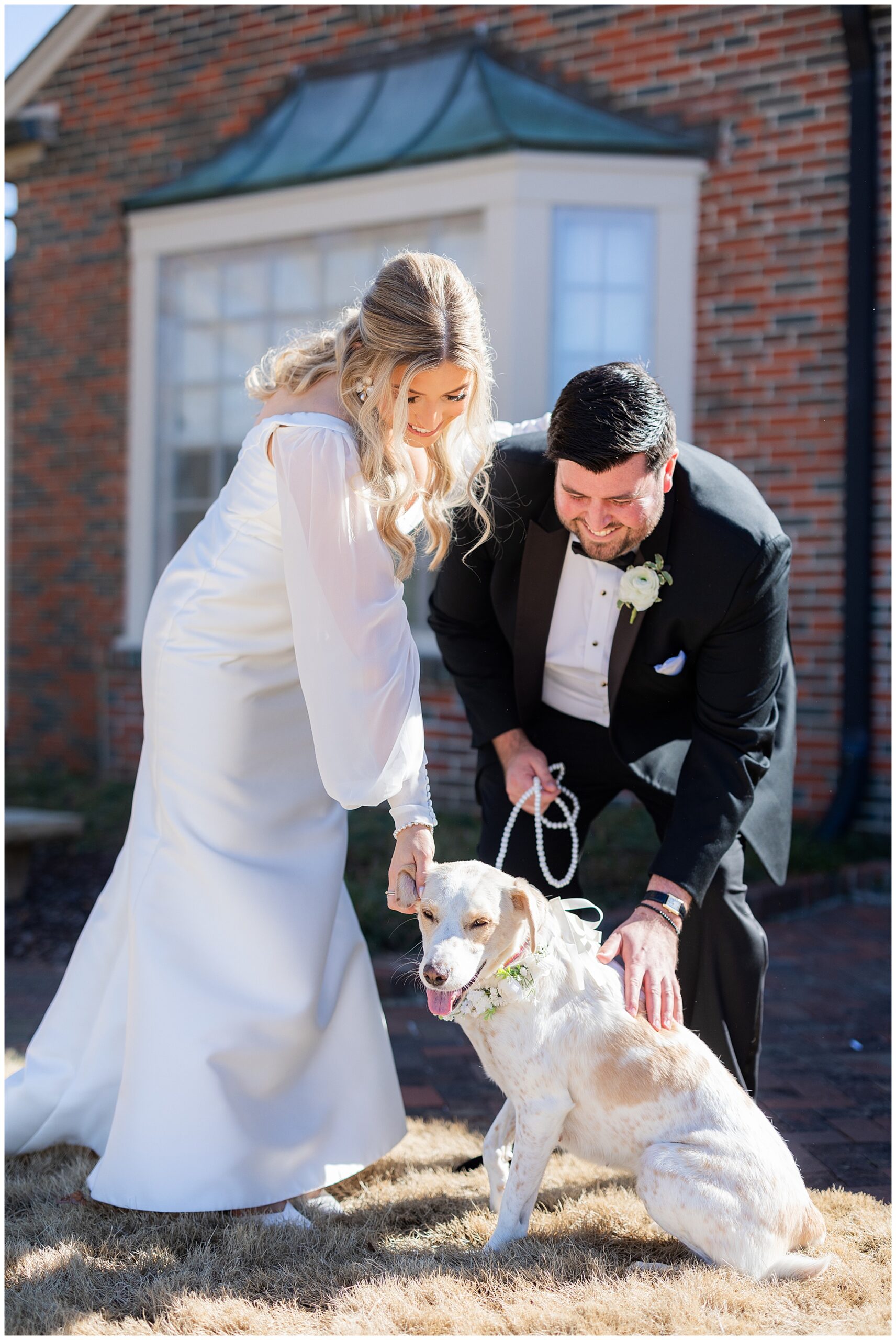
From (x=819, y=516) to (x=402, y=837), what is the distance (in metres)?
4.94

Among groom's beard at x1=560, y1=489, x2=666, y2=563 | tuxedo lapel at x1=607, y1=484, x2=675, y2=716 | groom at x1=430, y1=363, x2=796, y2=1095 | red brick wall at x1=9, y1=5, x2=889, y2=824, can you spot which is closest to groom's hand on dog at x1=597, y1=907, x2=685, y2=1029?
groom at x1=430, y1=363, x2=796, y2=1095

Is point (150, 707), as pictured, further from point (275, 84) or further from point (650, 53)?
point (275, 84)

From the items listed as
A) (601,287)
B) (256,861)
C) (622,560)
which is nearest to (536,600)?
(622,560)

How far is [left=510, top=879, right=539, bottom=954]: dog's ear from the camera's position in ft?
8.32

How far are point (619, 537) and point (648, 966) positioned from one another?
99 centimetres

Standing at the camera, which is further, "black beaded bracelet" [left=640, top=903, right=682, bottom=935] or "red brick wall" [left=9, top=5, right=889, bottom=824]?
"red brick wall" [left=9, top=5, right=889, bottom=824]

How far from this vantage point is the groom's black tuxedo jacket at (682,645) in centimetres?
288

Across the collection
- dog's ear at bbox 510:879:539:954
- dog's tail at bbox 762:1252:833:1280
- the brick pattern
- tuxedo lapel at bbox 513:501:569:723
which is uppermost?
tuxedo lapel at bbox 513:501:569:723

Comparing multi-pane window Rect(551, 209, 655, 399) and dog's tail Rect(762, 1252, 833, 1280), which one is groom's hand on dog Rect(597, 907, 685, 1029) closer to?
dog's tail Rect(762, 1252, 833, 1280)

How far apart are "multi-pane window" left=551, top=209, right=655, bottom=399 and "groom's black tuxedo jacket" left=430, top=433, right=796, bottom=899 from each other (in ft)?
13.7

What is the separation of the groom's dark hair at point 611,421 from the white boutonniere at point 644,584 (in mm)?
277

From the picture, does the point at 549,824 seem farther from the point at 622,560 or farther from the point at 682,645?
the point at 622,560

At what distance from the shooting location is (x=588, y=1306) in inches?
94.8

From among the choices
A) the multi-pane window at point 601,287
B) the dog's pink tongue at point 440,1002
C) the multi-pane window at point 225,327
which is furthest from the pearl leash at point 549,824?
the multi-pane window at point 225,327
